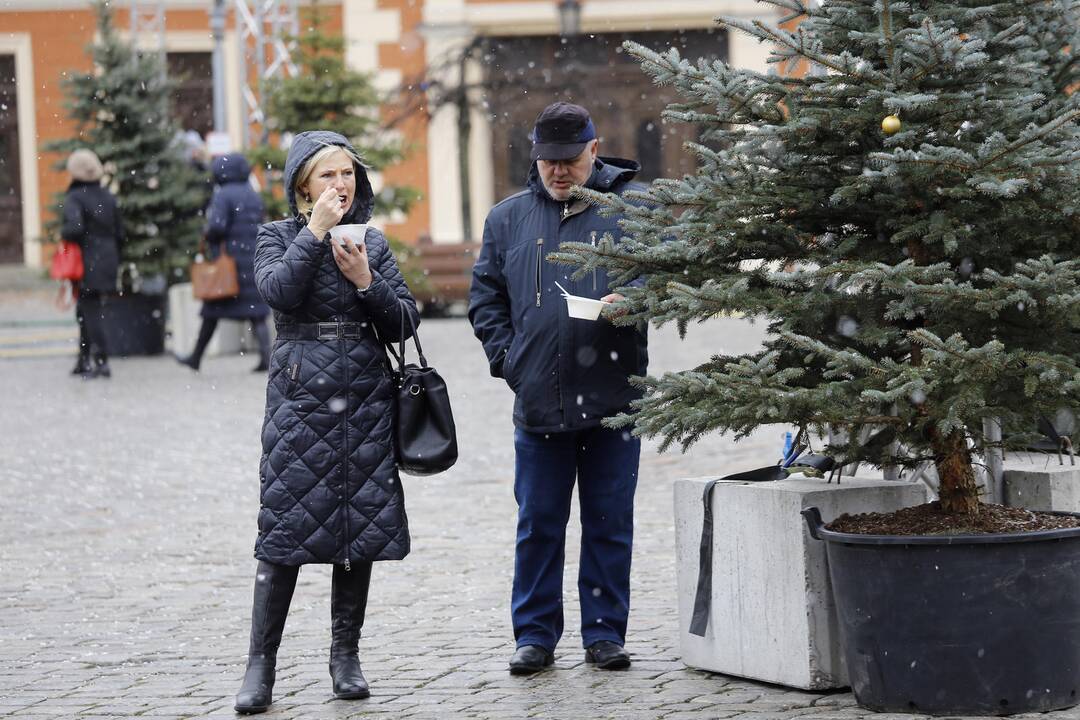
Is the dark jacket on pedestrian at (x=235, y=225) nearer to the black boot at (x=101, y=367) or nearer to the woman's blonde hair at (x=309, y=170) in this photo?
the black boot at (x=101, y=367)

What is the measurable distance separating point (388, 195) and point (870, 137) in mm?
14241

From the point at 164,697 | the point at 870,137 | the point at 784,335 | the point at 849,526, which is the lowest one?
the point at 164,697

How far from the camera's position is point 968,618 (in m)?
4.87

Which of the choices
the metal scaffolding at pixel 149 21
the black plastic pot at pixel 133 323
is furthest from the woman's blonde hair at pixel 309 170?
the metal scaffolding at pixel 149 21

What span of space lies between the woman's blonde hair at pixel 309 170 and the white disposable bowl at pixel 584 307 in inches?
31.0

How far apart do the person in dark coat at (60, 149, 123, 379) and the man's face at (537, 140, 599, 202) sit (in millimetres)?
10897

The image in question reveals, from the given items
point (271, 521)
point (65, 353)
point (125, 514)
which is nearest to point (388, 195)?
point (65, 353)

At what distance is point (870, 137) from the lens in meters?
5.08

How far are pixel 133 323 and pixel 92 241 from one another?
228 centimetres

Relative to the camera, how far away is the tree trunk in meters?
5.15

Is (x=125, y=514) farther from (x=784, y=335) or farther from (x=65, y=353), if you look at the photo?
(x=65, y=353)

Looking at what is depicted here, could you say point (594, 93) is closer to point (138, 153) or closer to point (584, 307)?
point (138, 153)

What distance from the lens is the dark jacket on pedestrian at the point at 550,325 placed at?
5.71 meters

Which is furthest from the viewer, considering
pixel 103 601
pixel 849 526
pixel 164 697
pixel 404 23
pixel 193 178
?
Result: pixel 404 23
